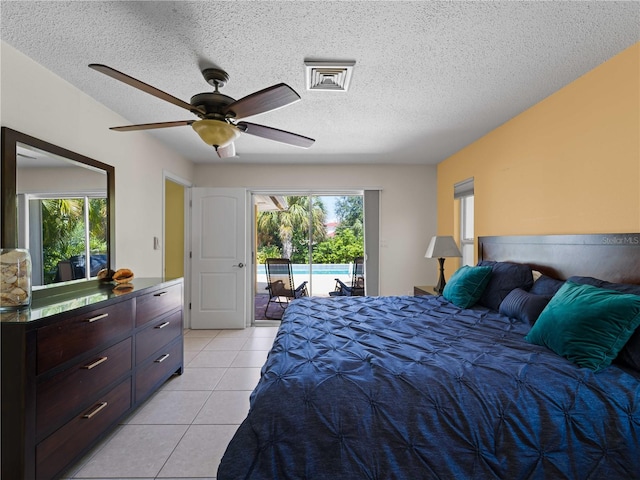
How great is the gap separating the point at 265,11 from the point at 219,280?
12.0ft

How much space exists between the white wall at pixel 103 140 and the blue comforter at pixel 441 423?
226cm

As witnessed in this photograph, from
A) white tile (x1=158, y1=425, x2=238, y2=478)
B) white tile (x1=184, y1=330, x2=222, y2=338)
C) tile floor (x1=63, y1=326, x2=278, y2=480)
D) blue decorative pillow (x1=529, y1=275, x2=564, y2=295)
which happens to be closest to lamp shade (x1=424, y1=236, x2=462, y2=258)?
blue decorative pillow (x1=529, y1=275, x2=564, y2=295)

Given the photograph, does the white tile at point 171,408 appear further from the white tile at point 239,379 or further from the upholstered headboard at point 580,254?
the upholstered headboard at point 580,254

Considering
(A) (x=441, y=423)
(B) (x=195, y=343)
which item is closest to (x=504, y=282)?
(A) (x=441, y=423)

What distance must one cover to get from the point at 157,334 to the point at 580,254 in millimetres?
3262

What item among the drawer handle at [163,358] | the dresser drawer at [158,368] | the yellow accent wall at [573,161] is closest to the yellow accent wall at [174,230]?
the dresser drawer at [158,368]

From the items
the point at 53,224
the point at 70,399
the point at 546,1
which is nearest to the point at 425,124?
the point at 546,1

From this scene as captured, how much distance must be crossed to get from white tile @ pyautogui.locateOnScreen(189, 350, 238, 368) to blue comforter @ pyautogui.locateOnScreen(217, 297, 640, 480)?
2.11 m

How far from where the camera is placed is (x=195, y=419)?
7.15 feet

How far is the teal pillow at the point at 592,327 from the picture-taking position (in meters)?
1.38

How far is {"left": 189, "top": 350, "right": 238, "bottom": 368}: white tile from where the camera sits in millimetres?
3160

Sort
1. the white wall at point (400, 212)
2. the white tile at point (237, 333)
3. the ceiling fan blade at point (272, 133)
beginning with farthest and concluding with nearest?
the white wall at point (400, 212), the white tile at point (237, 333), the ceiling fan blade at point (272, 133)

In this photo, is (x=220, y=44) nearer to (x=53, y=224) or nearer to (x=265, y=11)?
(x=265, y=11)

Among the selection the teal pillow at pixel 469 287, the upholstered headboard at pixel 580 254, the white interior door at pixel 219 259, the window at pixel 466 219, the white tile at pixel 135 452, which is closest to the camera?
the white tile at pixel 135 452
